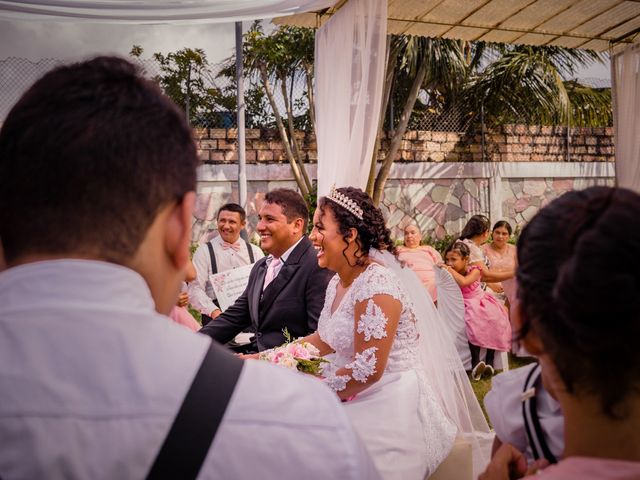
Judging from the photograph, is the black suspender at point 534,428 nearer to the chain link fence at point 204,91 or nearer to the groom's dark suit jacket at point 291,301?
the groom's dark suit jacket at point 291,301

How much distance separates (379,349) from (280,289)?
102 cm

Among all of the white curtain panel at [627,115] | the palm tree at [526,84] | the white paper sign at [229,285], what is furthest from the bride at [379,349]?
the palm tree at [526,84]

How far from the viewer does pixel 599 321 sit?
0.99 meters

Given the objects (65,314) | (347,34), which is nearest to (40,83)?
(65,314)

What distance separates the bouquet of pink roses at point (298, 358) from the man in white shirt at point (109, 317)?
6.19ft

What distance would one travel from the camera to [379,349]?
2664 mm

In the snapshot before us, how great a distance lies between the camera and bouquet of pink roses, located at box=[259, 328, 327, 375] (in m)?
2.76

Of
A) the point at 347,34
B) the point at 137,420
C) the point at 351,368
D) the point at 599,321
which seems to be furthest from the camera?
the point at 347,34

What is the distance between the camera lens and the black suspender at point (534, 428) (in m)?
1.35

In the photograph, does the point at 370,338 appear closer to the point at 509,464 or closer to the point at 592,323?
the point at 509,464

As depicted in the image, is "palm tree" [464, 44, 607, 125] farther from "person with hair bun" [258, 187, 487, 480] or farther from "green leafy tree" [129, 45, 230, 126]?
"person with hair bun" [258, 187, 487, 480]

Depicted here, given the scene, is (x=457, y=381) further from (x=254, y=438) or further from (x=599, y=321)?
(x=254, y=438)

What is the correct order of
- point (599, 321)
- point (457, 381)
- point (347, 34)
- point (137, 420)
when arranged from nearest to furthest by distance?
point (137, 420)
point (599, 321)
point (457, 381)
point (347, 34)

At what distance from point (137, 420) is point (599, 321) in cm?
76
